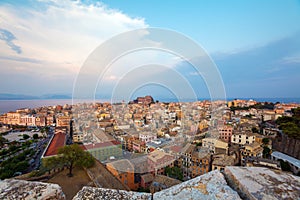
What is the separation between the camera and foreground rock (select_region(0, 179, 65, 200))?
2.45 feet

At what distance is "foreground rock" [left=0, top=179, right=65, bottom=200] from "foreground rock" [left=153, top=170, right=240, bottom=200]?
57cm

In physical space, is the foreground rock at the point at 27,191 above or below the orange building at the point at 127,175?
above

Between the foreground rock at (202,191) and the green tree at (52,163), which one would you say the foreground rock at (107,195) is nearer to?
the foreground rock at (202,191)

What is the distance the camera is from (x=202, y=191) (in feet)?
2.43

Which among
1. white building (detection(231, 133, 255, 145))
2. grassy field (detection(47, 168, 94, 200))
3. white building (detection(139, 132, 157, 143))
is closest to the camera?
grassy field (detection(47, 168, 94, 200))

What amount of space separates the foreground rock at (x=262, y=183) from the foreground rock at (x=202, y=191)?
57 mm

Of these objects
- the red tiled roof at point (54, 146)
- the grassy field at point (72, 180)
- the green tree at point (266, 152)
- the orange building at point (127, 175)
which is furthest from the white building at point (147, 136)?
the green tree at point (266, 152)

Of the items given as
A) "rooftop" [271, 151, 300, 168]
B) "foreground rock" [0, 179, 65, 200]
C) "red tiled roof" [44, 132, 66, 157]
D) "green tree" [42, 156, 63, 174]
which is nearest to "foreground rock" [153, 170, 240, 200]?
"foreground rock" [0, 179, 65, 200]

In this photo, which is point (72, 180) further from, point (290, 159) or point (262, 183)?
point (290, 159)

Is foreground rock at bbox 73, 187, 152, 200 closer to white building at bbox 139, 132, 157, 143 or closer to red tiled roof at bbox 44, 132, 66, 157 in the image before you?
red tiled roof at bbox 44, 132, 66, 157

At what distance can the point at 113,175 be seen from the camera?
809cm

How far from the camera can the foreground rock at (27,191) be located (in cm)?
75

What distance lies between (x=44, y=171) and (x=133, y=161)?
5.38m

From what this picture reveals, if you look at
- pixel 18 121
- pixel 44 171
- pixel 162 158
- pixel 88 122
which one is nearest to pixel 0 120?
pixel 18 121
